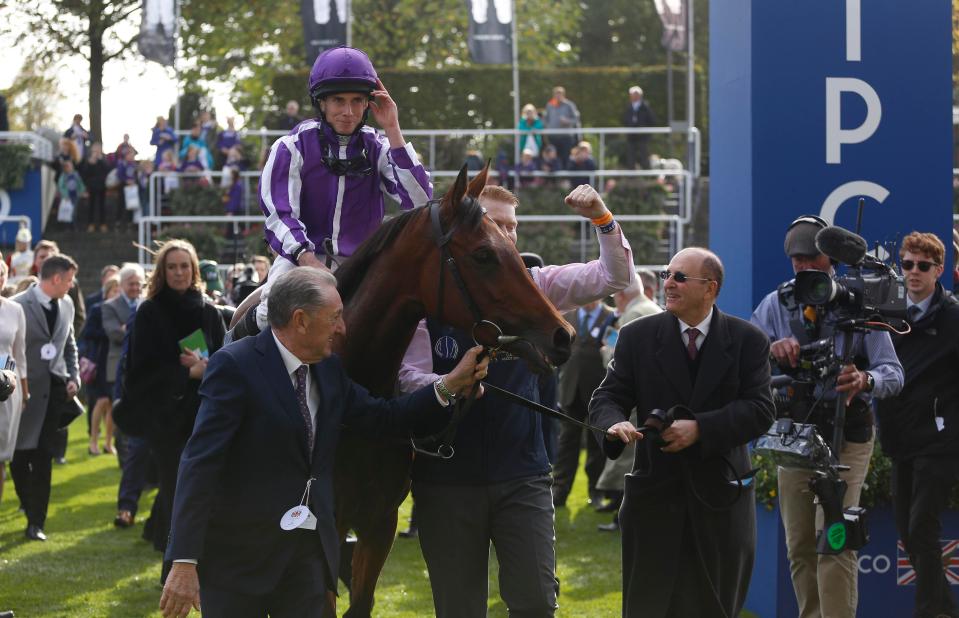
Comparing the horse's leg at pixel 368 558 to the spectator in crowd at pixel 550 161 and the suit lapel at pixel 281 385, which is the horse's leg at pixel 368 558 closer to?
the suit lapel at pixel 281 385

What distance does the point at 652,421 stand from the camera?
480cm

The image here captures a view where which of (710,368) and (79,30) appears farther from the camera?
(79,30)

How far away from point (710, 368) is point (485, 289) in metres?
1.14

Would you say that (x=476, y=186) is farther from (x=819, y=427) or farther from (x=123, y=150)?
(x=123, y=150)

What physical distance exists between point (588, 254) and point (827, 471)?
14.4 meters

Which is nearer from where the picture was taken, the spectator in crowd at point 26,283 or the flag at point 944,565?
the flag at point 944,565

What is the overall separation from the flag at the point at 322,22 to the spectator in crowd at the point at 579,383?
12975mm

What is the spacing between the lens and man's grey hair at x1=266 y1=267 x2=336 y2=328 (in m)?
4.10

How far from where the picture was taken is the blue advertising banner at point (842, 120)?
7.13 metres

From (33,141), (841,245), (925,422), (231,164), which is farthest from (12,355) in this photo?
(33,141)

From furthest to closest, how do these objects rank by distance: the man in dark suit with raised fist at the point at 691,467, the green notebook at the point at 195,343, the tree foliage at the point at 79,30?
the tree foliage at the point at 79,30 < the green notebook at the point at 195,343 < the man in dark suit with raised fist at the point at 691,467

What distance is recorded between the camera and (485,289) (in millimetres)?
4363

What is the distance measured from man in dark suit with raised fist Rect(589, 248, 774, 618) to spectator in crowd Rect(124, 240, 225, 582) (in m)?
3.61

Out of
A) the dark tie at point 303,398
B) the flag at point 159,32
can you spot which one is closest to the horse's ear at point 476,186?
the dark tie at point 303,398
